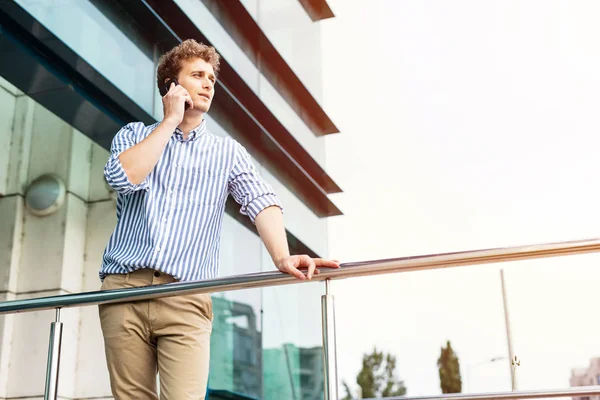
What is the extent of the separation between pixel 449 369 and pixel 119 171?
39182 millimetres

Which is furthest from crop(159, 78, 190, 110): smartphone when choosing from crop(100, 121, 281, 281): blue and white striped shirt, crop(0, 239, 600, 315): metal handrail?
crop(0, 239, 600, 315): metal handrail

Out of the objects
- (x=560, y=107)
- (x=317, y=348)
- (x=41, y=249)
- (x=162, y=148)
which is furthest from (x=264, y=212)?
(x=560, y=107)

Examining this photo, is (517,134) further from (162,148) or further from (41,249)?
(162,148)

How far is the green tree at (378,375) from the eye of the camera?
42.8 m

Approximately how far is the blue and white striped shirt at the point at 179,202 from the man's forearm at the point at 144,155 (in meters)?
0.02

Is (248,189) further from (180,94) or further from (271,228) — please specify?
(180,94)

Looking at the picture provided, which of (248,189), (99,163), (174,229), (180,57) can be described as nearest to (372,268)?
(248,189)

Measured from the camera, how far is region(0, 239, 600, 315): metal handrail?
2129mm

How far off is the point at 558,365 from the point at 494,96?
459 centimetres

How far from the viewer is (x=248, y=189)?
7.89ft

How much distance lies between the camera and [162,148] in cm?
223

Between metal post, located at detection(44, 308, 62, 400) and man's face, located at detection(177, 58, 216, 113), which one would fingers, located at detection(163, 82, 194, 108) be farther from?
metal post, located at detection(44, 308, 62, 400)

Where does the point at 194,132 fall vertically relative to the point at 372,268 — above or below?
above

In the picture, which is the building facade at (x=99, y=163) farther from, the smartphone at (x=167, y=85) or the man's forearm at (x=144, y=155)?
the man's forearm at (x=144, y=155)
